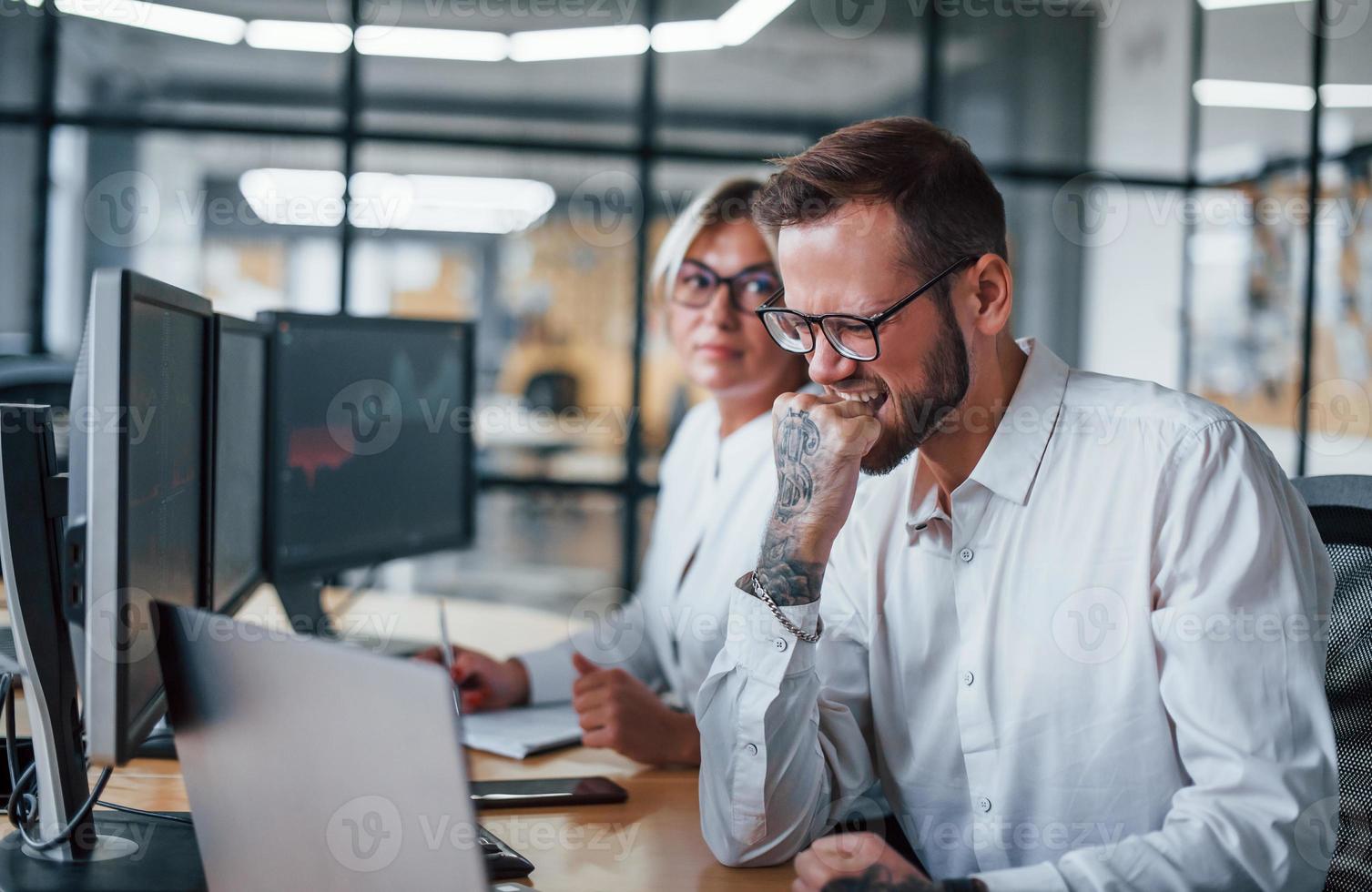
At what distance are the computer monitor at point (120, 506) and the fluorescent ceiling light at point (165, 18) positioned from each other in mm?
3649

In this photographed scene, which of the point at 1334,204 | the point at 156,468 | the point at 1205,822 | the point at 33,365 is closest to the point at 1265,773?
the point at 1205,822

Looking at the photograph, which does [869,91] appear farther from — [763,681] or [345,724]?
[345,724]

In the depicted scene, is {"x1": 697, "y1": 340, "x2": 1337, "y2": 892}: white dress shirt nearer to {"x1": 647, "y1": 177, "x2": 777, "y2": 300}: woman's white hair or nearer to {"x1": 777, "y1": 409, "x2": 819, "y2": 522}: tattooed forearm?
{"x1": 777, "y1": 409, "x2": 819, "y2": 522}: tattooed forearm

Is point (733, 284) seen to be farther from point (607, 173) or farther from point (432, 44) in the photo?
point (432, 44)

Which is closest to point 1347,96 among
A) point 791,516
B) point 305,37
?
point 305,37

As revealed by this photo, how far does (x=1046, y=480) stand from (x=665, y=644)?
35.2 inches

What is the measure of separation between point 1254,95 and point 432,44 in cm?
342

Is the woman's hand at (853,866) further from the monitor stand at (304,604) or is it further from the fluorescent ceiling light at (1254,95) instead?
the fluorescent ceiling light at (1254,95)

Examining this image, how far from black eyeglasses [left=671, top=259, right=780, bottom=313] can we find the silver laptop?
129 centimetres

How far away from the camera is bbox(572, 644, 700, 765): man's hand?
1484mm

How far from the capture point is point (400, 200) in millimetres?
4270

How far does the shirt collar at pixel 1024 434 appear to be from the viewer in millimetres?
1331

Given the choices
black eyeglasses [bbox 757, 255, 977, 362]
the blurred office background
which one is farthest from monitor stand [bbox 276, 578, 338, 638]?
the blurred office background

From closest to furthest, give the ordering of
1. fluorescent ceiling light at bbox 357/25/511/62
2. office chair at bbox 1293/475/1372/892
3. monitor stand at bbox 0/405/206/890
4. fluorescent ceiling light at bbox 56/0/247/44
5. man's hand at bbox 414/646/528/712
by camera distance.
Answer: monitor stand at bbox 0/405/206/890
office chair at bbox 1293/475/1372/892
man's hand at bbox 414/646/528/712
fluorescent ceiling light at bbox 56/0/247/44
fluorescent ceiling light at bbox 357/25/511/62
